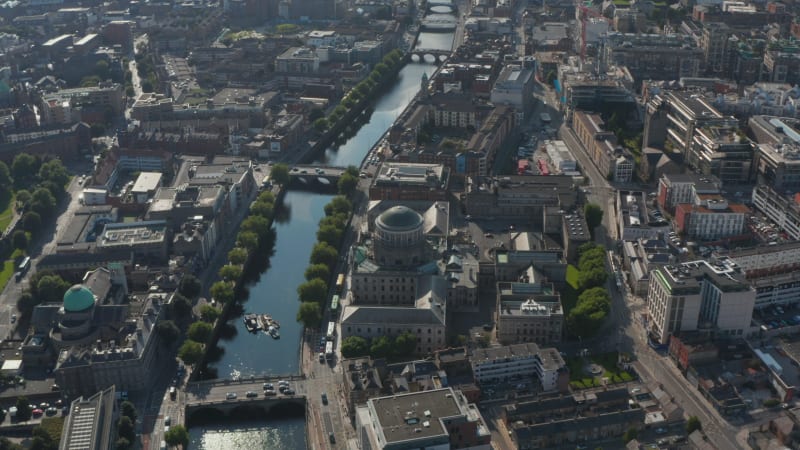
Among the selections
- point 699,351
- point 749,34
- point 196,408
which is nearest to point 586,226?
point 699,351

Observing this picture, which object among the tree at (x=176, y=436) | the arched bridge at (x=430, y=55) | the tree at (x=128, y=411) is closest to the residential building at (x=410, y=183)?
the tree at (x=128, y=411)

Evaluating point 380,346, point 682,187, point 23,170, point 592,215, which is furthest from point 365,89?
point 380,346

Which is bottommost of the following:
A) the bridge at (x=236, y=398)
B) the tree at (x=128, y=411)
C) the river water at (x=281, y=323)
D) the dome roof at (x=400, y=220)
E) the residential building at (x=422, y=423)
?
the river water at (x=281, y=323)

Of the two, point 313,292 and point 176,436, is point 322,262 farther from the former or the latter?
point 176,436

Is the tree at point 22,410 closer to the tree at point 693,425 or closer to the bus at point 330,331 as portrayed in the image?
the bus at point 330,331

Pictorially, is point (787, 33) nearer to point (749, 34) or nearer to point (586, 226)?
point (749, 34)

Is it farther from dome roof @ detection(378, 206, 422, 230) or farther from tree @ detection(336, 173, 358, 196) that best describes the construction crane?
dome roof @ detection(378, 206, 422, 230)

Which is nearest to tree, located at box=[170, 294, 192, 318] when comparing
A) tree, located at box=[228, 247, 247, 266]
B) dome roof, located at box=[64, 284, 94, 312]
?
dome roof, located at box=[64, 284, 94, 312]
